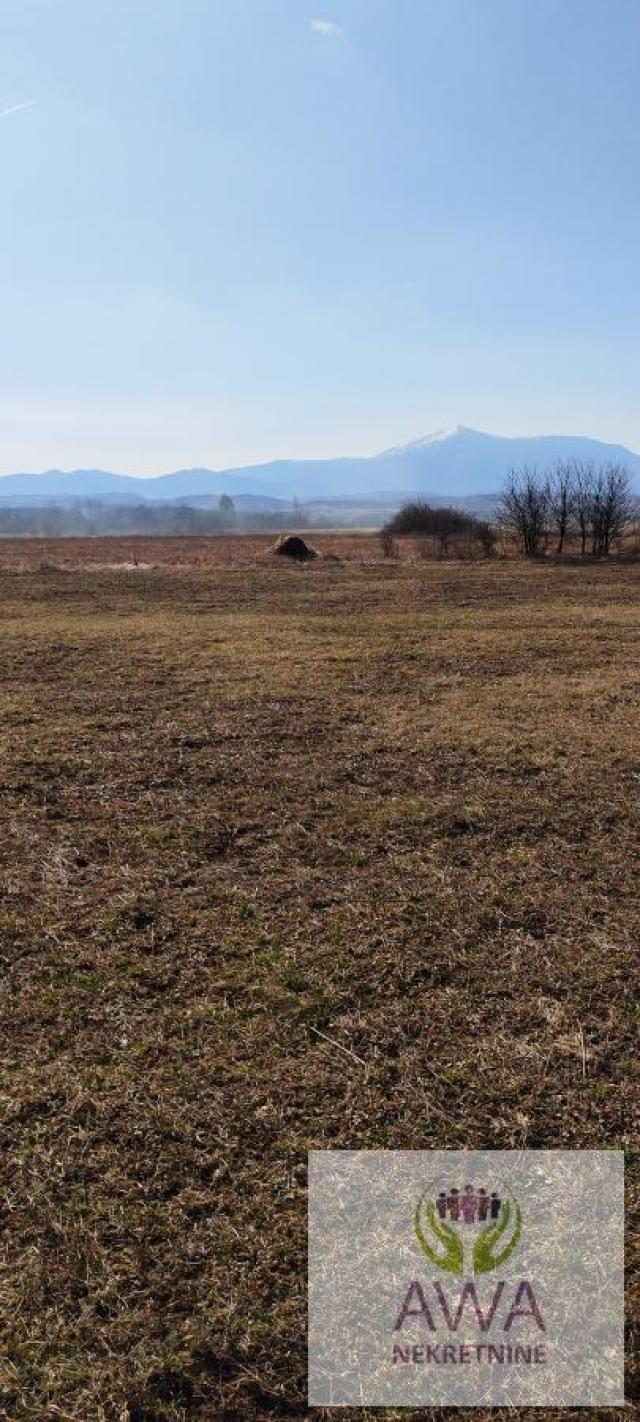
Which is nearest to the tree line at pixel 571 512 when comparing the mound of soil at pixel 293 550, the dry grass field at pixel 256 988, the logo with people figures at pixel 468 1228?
the mound of soil at pixel 293 550

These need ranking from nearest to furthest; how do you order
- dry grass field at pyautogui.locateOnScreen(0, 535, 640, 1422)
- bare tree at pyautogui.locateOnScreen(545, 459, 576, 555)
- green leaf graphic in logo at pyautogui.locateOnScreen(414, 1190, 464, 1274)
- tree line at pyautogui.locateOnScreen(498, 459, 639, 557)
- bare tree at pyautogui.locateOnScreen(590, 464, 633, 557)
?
dry grass field at pyautogui.locateOnScreen(0, 535, 640, 1422) → green leaf graphic in logo at pyautogui.locateOnScreen(414, 1190, 464, 1274) → bare tree at pyautogui.locateOnScreen(590, 464, 633, 557) → tree line at pyautogui.locateOnScreen(498, 459, 639, 557) → bare tree at pyautogui.locateOnScreen(545, 459, 576, 555)

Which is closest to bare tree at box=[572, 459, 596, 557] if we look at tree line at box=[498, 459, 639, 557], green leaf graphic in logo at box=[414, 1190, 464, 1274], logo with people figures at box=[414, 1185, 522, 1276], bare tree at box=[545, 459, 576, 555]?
Answer: tree line at box=[498, 459, 639, 557]

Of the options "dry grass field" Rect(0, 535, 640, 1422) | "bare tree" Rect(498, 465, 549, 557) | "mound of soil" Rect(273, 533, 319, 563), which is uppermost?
"bare tree" Rect(498, 465, 549, 557)

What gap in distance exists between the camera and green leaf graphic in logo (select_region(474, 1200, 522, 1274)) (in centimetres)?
255

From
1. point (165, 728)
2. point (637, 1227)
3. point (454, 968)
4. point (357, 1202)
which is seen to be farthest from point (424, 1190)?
point (165, 728)

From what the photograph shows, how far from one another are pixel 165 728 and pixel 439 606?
41.5 ft

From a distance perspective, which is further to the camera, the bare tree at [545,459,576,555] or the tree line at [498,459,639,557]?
the bare tree at [545,459,576,555]

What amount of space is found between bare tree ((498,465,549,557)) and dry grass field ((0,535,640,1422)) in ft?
116

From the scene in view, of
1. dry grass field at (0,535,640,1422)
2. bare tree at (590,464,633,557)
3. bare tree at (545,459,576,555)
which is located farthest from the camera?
bare tree at (545,459,576,555)

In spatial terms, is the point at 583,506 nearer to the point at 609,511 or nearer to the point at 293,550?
the point at 609,511

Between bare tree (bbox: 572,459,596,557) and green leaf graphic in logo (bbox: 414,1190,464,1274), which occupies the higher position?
bare tree (bbox: 572,459,596,557)

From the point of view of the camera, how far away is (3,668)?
12.0 metres

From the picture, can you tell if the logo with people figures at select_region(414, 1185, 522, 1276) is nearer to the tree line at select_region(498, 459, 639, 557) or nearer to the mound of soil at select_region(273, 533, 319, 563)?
the mound of soil at select_region(273, 533, 319, 563)

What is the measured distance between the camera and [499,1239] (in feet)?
8.63
